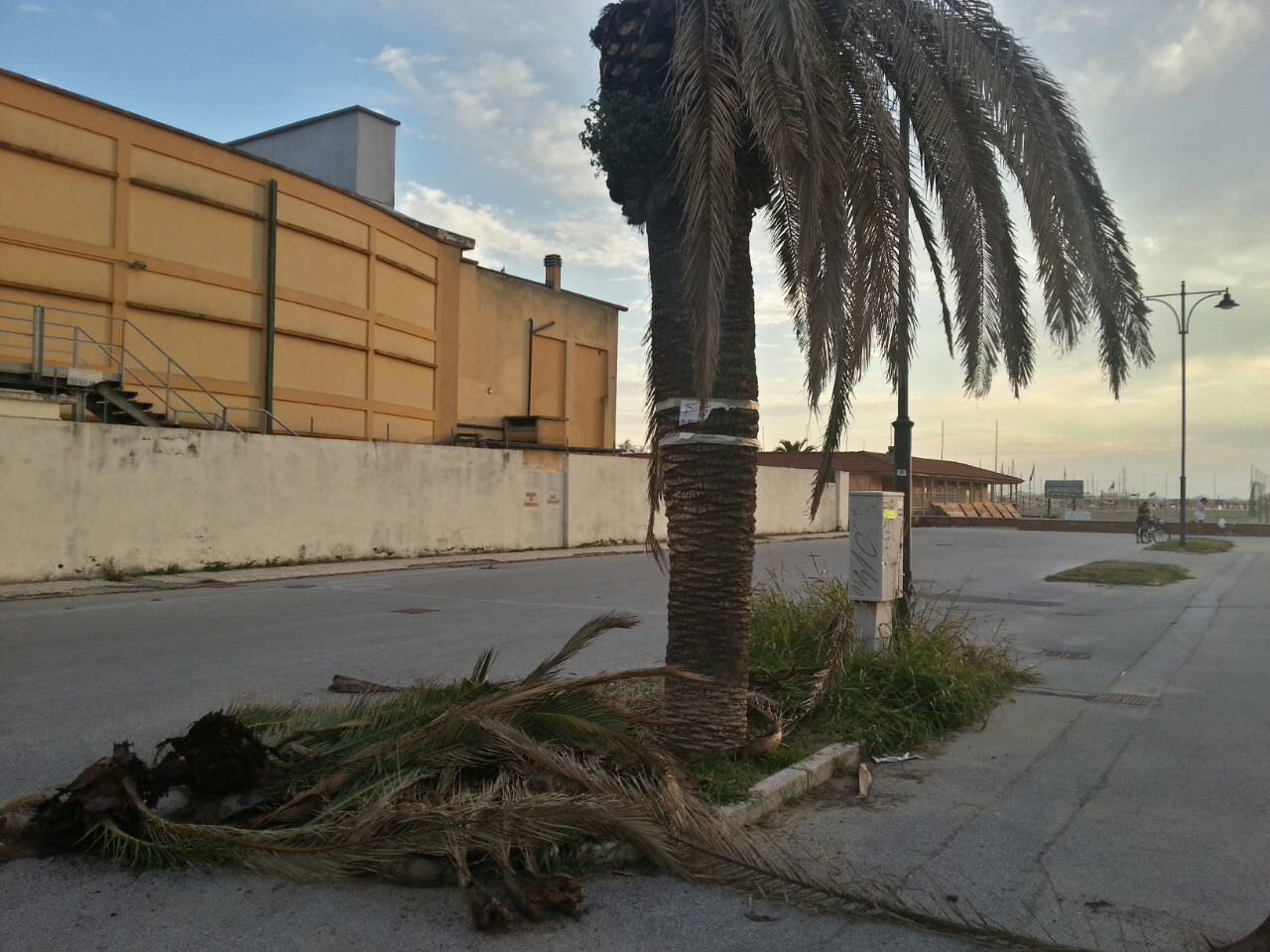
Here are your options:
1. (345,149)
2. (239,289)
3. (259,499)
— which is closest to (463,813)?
(259,499)

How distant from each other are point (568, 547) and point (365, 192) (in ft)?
42.9

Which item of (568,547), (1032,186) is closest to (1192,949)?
(1032,186)

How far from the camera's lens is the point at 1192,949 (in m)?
3.61

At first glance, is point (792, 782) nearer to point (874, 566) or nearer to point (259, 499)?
point (874, 566)

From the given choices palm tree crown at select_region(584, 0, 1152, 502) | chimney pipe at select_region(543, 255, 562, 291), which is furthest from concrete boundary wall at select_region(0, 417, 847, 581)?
palm tree crown at select_region(584, 0, 1152, 502)

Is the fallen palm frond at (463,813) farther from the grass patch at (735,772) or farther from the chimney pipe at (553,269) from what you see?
the chimney pipe at (553,269)

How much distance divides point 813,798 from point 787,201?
331 centimetres

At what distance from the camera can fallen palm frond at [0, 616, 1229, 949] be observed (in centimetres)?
392

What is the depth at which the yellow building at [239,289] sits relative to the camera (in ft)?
63.2

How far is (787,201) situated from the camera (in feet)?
18.7

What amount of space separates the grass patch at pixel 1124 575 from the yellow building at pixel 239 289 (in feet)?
56.5

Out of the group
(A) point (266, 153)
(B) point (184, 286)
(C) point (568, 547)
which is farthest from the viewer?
(A) point (266, 153)

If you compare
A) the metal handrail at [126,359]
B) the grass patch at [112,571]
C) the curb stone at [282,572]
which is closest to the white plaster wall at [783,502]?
the curb stone at [282,572]

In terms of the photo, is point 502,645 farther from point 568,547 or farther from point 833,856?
point 568,547
